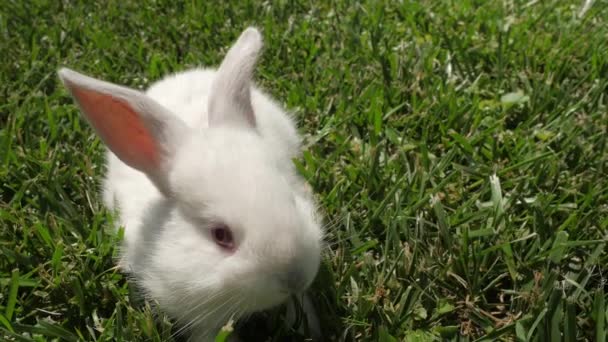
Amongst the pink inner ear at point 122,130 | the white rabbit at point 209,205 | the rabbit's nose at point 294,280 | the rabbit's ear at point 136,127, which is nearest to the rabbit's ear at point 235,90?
the white rabbit at point 209,205

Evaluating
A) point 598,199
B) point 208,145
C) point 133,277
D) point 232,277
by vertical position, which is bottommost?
point 598,199

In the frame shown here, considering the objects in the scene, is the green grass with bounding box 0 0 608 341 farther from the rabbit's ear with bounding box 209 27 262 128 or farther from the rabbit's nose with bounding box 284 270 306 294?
the rabbit's ear with bounding box 209 27 262 128

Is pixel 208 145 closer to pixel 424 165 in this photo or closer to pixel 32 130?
pixel 424 165

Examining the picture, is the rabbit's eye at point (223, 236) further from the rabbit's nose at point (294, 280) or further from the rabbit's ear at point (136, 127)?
the rabbit's ear at point (136, 127)

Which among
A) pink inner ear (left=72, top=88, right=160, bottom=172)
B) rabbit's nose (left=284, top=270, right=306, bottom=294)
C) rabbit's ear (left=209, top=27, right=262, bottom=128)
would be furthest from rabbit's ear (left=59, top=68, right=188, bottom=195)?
rabbit's nose (left=284, top=270, right=306, bottom=294)

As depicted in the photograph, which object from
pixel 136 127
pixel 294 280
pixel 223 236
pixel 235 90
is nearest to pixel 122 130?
pixel 136 127

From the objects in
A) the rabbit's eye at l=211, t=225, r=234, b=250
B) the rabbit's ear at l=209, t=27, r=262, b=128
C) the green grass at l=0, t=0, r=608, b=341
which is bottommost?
the green grass at l=0, t=0, r=608, b=341

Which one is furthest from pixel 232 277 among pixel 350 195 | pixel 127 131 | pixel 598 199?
pixel 598 199
